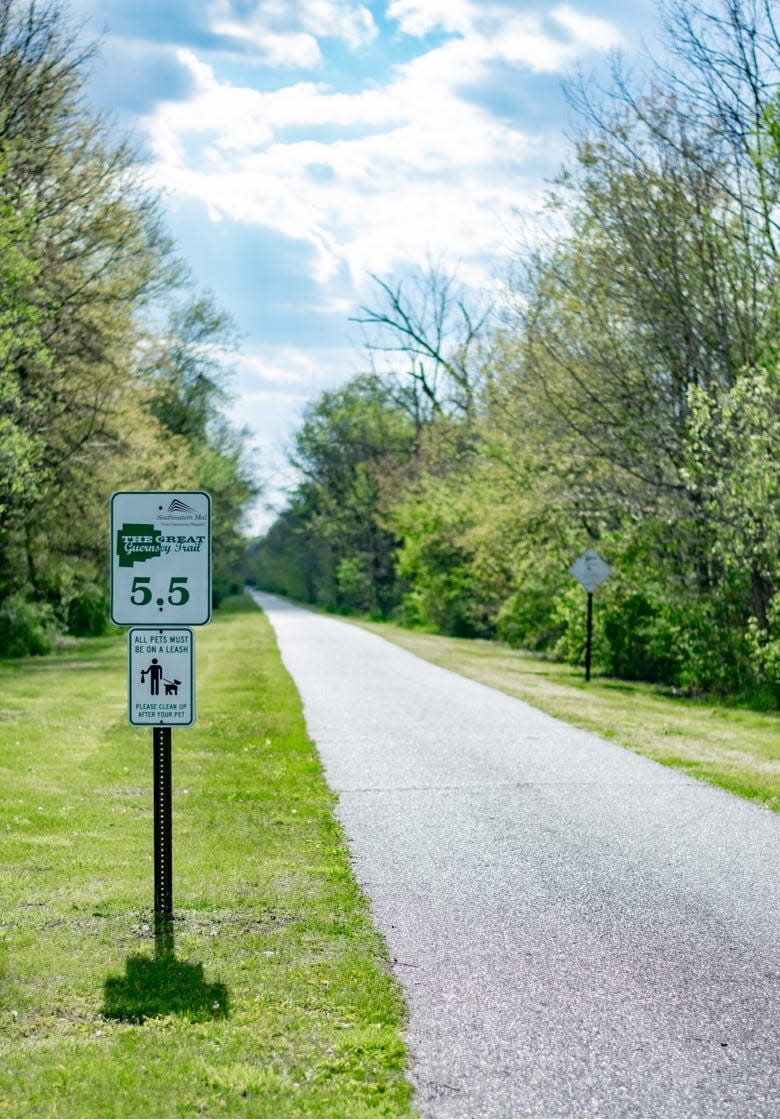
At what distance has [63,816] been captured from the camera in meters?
9.88

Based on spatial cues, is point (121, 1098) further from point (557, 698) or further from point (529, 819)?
point (557, 698)

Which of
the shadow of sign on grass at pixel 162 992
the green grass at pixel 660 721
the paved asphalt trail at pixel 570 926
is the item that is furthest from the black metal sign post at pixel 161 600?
the green grass at pixel 660 721

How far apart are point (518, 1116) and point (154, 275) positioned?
26916 mm

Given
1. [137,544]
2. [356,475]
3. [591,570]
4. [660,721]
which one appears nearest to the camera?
[137,544]

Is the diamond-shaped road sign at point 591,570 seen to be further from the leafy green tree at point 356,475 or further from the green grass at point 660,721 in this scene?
the leafy green tree at point 356,475

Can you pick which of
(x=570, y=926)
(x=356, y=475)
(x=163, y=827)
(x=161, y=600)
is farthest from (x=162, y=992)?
(x=356, y=475)

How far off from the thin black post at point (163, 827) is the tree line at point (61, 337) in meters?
12.1

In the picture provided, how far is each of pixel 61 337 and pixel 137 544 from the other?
773 inches

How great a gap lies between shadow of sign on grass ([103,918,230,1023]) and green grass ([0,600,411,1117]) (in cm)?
1

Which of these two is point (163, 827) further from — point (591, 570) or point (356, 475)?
point (356, 475)

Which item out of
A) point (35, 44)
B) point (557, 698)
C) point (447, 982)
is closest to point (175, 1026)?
point (447, 982)

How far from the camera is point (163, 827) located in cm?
691

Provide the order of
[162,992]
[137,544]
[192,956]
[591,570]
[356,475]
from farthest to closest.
Answer: 1. [356,475]
2. [591,570]
3. [137,544]
4. [192,956]
5. [162,992]

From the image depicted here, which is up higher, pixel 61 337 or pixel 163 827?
pixel 61 337
